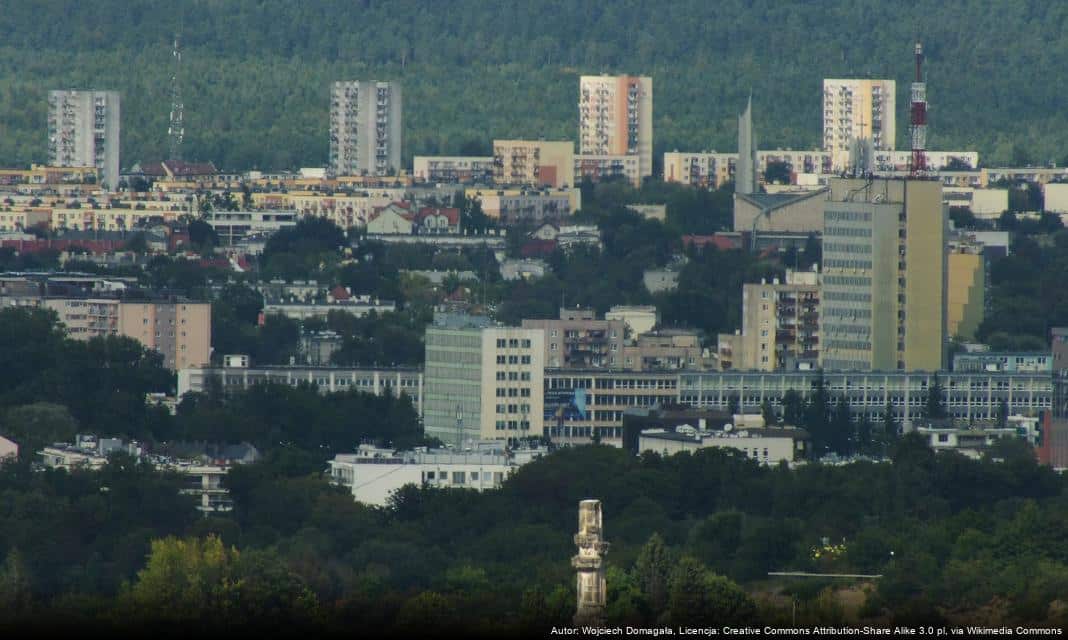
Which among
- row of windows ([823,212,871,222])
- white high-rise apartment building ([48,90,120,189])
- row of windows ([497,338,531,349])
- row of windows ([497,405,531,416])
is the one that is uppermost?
white high-rise apartment building ([48,90,120,189])

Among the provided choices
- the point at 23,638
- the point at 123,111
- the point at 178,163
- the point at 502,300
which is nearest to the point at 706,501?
the point at 23,638

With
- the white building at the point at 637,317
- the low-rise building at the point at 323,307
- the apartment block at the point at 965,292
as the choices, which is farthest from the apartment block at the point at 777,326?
the low-rise building at the point at 323,307

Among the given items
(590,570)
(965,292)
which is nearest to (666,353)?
(965,292)

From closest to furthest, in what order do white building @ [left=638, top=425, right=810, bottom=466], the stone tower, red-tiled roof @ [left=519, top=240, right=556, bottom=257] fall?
the stone tower
white building @ [left=638, top=425, right=810, bottom=466]
red-tiled roof @ [left=519, top=240, right=556, bottom=257]

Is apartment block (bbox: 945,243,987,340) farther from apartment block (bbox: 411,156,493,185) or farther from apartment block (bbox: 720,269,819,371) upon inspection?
apartment block (bbox: 411,156,493,185)

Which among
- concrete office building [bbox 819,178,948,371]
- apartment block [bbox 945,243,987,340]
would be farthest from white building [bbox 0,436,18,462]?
apartment block [bbox 945,243,987,340]

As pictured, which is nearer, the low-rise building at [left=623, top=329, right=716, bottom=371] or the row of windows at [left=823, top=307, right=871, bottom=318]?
the low-rise building at [left=623, top=329, right=716, bottom=371]

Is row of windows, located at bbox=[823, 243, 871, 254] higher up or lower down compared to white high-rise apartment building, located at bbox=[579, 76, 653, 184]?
lower down
